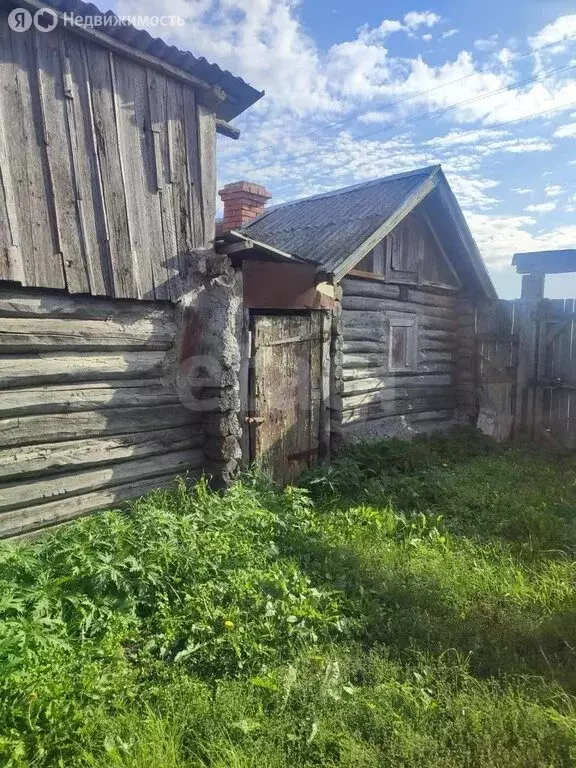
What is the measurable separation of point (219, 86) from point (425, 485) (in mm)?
5016

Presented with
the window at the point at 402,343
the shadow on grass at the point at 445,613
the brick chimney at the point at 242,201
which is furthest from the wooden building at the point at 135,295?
the brick chimney at the point at 242,201

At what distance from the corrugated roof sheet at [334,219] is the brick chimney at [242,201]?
660 mm

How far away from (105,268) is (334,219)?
15.9 feet

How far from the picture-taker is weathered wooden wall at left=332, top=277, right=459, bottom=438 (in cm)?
770

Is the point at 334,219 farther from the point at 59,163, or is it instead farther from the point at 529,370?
the point at 59,163

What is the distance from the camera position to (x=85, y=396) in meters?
4.59

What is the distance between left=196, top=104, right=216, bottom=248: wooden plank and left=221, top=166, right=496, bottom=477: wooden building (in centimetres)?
31

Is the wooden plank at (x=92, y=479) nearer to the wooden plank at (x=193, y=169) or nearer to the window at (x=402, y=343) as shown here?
the wooden plank at (x=193, y=169)

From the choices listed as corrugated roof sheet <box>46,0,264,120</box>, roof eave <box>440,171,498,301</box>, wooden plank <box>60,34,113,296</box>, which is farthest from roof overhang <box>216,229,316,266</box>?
roof eave <box>440,171,498,301</box>

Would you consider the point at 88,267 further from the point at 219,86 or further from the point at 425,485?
the point at 425,485

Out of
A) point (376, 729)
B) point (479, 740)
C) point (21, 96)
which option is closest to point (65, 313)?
point (21, 96)

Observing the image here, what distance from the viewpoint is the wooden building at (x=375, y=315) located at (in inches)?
257

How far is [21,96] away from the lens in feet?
13.2

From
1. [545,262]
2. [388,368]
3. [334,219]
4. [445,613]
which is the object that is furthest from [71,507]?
[545,262]
